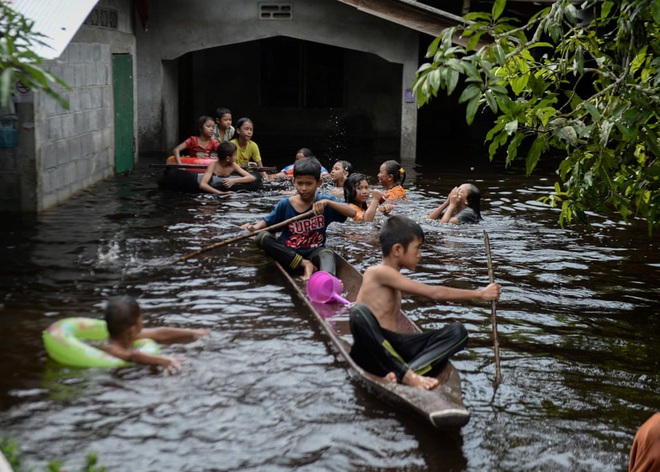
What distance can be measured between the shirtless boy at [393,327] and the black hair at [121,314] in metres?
1.59

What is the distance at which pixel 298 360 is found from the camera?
6801mm

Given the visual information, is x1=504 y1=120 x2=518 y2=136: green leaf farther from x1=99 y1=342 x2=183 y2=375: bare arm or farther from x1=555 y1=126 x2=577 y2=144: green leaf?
x1=99 y1=342 x2=183 y2=375: bare arm

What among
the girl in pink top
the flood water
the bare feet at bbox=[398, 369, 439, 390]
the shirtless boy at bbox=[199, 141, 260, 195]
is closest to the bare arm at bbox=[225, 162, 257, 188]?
the shirtless boy at bbox=[199, 141, 260, 195]

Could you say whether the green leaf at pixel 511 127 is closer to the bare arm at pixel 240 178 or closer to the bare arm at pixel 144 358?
the bare arm at pixel 144 358

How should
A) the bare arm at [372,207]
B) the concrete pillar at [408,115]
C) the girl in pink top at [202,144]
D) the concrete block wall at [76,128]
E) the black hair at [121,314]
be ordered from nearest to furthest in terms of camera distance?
the black hair at [121,314] → the bare arm at [372,207] → the concrete block wall at [76,128] → the girl in pink top at [202,144] → the concrete pillar at [408,115]

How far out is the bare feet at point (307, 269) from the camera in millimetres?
9062

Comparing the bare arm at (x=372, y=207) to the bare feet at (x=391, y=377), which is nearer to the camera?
the bare feet at (x=391, y=377)

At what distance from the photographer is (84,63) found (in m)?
14.4

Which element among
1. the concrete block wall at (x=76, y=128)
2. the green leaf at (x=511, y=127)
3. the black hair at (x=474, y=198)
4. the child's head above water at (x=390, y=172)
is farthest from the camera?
the child's head above water at (x=390, y=172)

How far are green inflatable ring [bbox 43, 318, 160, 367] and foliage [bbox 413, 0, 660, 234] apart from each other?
270 centimetres

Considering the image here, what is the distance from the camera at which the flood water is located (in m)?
5.29

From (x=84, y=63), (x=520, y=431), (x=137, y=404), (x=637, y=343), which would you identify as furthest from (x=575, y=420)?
(x=84, y=63)

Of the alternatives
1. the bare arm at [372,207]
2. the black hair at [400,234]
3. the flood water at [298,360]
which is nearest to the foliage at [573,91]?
the black hair at [400,234]

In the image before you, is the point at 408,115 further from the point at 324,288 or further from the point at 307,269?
the point at 324,288
